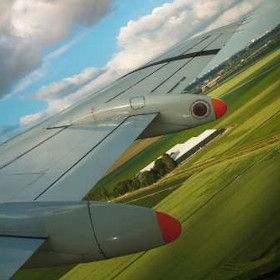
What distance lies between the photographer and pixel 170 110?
692cm

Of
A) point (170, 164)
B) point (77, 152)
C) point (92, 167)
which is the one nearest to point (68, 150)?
point (77, 152)

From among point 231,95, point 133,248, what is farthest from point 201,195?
point 231,95

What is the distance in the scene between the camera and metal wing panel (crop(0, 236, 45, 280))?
2802 millimetres

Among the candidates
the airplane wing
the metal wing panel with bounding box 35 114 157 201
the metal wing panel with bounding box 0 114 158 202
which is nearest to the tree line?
the airplane wing

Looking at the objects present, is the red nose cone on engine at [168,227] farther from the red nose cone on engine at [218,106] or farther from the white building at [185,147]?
the white building at [185,147]

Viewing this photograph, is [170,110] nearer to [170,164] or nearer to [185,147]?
[170,164]

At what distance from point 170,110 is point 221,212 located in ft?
58.2

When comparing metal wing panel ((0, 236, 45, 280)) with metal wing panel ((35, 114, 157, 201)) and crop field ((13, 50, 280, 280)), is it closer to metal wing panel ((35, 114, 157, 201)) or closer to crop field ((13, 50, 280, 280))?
metal wing panel ((35, 114, 157, 201))

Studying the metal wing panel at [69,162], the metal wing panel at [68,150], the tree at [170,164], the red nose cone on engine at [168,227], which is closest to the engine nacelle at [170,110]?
the metal wing panel at [69,162]

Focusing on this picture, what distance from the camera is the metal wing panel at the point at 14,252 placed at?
280 cm

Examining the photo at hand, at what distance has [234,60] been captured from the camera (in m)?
100

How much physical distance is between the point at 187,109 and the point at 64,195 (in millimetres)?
4161

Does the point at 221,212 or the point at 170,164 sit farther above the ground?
the point at 170,164

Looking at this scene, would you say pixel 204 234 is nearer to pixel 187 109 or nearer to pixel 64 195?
pixel 187 109
